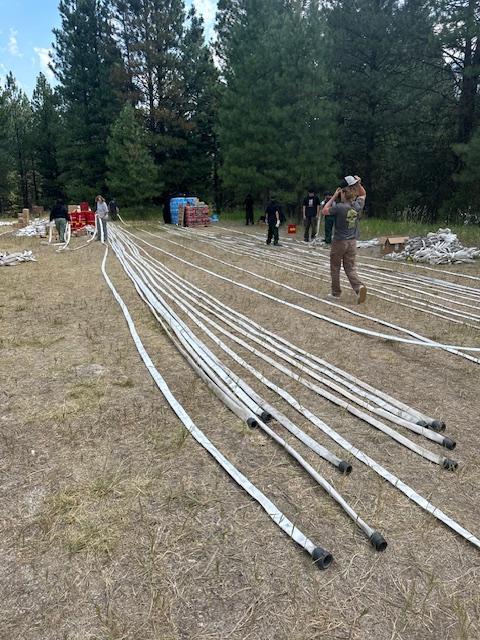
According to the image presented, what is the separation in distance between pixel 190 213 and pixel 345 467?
1998cm

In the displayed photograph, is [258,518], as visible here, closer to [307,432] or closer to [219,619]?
[219,619]

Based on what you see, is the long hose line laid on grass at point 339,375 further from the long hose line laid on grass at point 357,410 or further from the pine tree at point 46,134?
the pine tree at point 46,134

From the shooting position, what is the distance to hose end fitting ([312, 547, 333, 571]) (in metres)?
2.15

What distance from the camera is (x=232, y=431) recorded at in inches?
131

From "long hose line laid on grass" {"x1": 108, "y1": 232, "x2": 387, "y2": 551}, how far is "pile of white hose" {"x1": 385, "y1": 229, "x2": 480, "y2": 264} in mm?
6167

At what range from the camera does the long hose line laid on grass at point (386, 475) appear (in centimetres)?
238

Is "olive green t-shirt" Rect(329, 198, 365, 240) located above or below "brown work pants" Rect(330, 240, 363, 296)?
above

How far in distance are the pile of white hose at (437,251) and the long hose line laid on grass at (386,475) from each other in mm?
7866

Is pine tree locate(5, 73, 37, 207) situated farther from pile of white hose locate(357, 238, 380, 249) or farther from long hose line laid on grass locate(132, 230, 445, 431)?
long hose line laid on grass locate(132, 230, 445, 431)

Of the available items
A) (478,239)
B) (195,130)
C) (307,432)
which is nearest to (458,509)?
(307,432)

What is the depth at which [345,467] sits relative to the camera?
9.23ft

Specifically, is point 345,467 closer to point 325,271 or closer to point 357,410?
point 357,410

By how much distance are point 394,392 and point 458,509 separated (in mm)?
1487

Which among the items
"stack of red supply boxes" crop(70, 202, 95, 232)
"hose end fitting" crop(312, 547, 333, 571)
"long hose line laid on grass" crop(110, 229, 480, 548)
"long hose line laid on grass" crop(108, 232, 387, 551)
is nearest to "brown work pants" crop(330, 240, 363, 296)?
"long hose line laid on grass" crop(108, 232, 387, 551)
